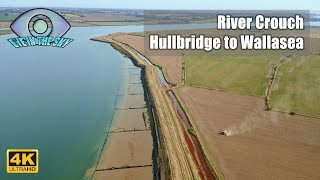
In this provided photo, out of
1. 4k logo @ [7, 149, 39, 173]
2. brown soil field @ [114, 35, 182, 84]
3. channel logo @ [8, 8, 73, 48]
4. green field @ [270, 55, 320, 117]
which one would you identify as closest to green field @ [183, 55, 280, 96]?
brown soil field @ [114, 35, 182, 84]

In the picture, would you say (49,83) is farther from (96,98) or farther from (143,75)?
(143,75)

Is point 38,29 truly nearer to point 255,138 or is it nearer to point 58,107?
point 58,107

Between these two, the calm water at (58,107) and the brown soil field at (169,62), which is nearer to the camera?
the calm water at (58,107)

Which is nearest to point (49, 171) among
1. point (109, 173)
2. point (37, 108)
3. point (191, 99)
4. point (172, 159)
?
point (109, 173)

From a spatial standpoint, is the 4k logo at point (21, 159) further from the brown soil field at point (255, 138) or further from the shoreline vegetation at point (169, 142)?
the brown soil field at point (255, 138)

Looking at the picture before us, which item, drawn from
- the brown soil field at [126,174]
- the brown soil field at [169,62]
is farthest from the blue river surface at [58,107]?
the brown soil field at [169,62]

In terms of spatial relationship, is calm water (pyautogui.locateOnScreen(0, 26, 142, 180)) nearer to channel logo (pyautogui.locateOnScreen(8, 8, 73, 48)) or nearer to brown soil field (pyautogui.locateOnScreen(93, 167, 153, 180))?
brown soil field (pyautogui.locateOnScreen(93, 167, 153, 180))
